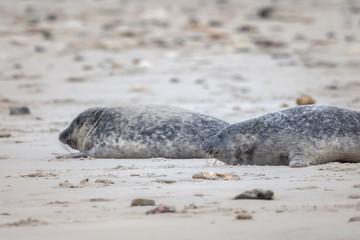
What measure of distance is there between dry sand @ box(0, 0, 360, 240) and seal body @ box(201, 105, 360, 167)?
14cm

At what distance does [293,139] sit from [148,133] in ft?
4.82

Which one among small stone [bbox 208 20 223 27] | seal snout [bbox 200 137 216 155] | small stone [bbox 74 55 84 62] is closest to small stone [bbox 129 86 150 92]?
small stone [bbox 74 55 84 62]

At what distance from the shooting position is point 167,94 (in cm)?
1159

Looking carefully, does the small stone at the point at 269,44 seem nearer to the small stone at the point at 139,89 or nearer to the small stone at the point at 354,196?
the small stone at the point at 139,89

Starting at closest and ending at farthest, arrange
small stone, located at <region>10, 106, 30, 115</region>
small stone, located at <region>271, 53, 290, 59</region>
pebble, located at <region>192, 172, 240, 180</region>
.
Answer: pebble, located at <region>192, 172, 240, 180</region>, small stone, located at <region>10, 106, 30, 115</region>, small stone, located at <region>271, 53, 290, 59</region>

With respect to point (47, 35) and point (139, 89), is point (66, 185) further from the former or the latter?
point (47, 35)

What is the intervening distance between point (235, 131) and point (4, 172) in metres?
1.77

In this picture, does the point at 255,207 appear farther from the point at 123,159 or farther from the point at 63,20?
the point at 63,20

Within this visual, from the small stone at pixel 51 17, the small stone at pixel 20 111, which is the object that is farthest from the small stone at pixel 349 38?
the small stone at pixel 20 111

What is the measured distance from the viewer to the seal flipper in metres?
5.43

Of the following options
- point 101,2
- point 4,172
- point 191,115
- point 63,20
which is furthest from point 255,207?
point 101,2

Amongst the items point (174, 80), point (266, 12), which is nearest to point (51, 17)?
point (266, 12)

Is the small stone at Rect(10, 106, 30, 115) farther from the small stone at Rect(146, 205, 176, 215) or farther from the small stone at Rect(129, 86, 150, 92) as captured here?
the small stone at Rect(146, 205, 176, 215)

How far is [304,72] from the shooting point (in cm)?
1317
